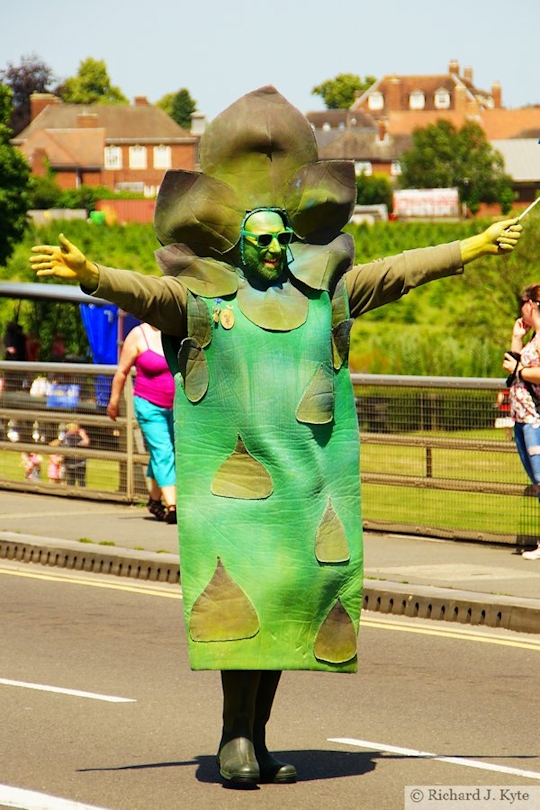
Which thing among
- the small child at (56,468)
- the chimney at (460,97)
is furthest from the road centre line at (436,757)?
the chimney at (460,97)

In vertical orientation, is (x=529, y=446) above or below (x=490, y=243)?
below

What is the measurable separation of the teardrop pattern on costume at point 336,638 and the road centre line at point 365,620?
3.84 m

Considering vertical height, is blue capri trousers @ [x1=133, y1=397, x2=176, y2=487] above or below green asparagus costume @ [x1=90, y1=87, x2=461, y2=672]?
below

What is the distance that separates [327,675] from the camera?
29.9 ft

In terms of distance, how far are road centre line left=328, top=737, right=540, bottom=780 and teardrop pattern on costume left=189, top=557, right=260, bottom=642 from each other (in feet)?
4.06

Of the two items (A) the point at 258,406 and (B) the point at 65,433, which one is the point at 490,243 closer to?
(A) the point at 258,406

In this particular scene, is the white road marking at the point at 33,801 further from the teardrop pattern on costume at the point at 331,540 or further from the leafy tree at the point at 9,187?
the leafy tree at the point at 9,187

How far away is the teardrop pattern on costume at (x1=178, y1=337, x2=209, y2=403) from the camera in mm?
6250

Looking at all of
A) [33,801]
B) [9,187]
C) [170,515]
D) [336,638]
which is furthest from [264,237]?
[9,187]

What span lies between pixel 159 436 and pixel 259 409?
8.24m

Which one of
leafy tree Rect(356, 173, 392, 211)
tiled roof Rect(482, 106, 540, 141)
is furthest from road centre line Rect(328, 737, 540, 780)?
tiled roof Rect(482, 106, 540, 141)

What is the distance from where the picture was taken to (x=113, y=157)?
506ft

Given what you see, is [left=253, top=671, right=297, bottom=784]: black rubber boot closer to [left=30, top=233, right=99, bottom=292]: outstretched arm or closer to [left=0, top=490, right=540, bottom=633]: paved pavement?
[left=30, top=233, right=99, bottom=292]: outstretched arm

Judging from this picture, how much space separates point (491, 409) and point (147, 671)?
16.9ft
